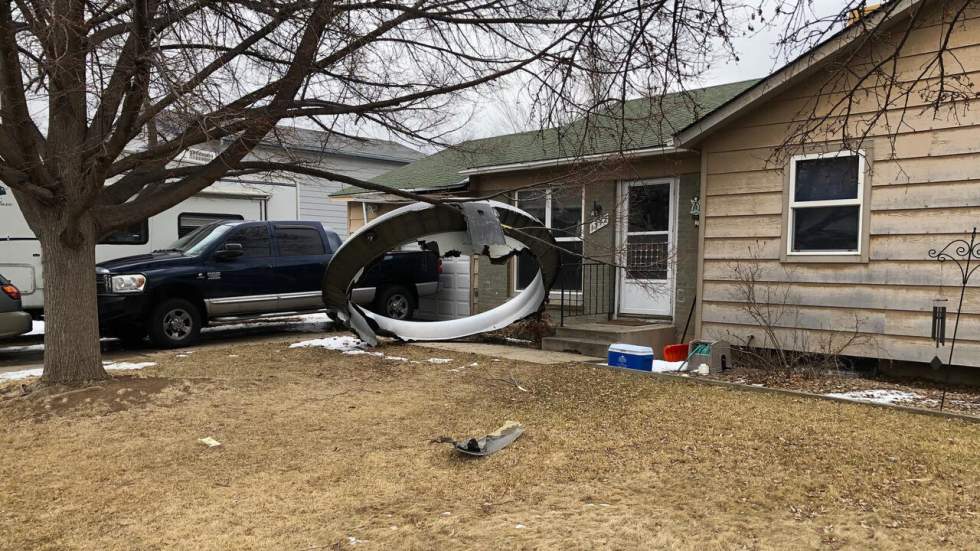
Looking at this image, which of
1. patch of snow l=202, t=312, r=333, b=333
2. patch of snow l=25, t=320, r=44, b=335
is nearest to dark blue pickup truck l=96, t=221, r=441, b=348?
patch of snow l=202, t=312, r=333, b=333

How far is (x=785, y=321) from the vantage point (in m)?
7.89

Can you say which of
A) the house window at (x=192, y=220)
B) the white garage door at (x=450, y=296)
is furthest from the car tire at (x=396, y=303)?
the house window at (x=192, y=220)

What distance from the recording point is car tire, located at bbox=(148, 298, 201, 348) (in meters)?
9.97

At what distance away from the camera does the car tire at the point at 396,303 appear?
1203 cm

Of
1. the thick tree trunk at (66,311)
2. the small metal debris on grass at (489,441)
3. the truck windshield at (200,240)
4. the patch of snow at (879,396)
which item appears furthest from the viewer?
the truck windshield at (200,240)

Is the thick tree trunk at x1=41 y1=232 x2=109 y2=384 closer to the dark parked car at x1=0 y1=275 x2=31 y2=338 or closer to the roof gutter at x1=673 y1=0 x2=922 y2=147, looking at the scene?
the dark parked car at x1=0 y1=275 x2=31 y2=338

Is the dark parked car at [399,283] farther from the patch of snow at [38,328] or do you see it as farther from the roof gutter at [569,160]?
the patch of snow at [38,328]

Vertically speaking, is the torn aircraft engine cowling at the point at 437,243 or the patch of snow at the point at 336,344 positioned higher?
the torn aircraft engine cowling at the point at 437,243

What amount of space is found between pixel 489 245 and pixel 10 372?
19.3ft

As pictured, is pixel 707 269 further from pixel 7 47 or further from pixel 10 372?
pixel 10 372

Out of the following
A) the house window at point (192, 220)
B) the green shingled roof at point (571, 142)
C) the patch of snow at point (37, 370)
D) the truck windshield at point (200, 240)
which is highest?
the green shingled roof at point (571, 142)

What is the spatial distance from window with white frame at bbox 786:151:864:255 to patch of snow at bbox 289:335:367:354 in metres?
5.57

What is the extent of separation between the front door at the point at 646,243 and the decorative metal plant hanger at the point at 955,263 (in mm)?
3341

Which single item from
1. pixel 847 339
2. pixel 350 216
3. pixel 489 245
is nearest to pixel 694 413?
pixel 847 339
